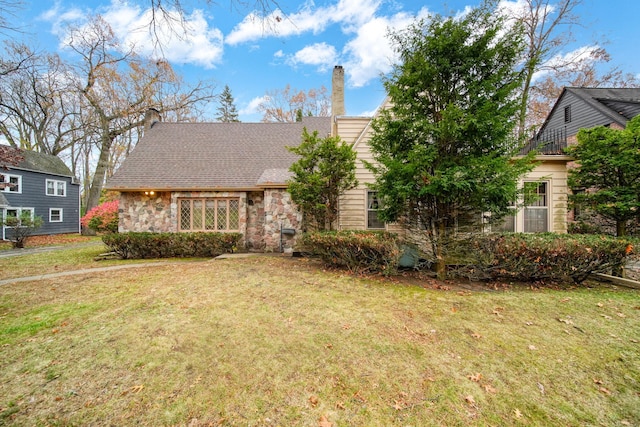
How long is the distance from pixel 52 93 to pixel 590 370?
88.8 ft

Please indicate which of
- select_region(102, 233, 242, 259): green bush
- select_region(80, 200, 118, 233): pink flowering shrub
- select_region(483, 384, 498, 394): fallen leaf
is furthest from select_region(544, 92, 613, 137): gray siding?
select_region(80, 200, 118, 233): pink flowering shrub

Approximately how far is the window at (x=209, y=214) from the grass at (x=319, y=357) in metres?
5.54

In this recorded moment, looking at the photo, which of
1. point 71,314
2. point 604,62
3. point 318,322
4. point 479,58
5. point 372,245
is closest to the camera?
point 318,322

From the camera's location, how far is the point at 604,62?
682 inches

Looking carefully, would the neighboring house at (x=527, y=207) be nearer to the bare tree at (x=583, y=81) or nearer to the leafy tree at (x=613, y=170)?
the leafy tree at (x=613, y=170)

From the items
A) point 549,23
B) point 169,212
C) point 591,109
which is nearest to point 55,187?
point 169,212

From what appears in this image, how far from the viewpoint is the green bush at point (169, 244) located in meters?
8.98

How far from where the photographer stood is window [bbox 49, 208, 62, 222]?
19.0 meters

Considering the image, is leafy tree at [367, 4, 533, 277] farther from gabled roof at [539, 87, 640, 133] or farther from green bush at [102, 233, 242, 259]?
gabled roof at [539, 87, 640, 133]

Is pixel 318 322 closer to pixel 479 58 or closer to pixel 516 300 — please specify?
pixel 516 300

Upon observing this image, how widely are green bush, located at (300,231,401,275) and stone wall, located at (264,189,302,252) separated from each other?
109 inches

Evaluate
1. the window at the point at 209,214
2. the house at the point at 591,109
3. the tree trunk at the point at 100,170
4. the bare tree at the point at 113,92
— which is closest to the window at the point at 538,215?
the house at the point at 591,109

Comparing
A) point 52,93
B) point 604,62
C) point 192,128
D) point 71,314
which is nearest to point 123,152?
point 52,93

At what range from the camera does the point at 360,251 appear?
6148 mm
